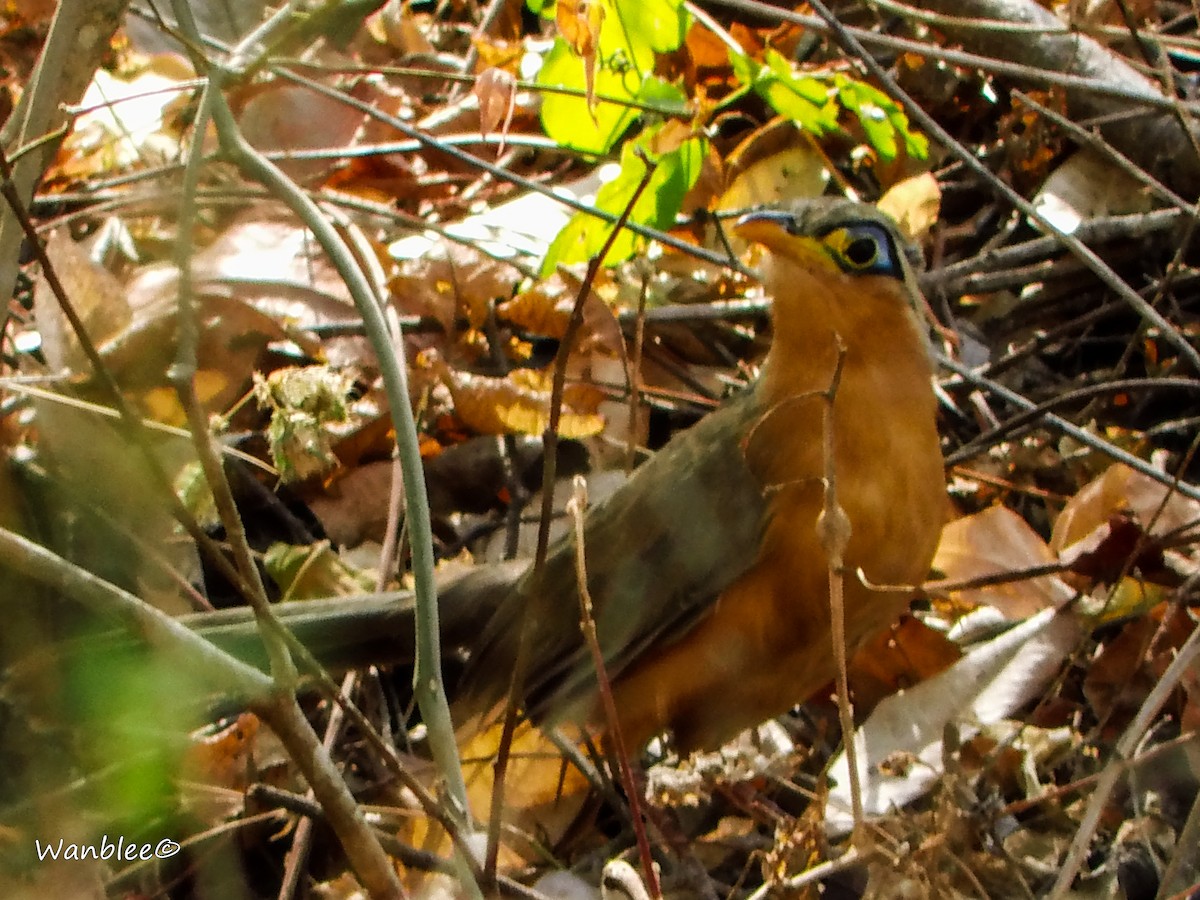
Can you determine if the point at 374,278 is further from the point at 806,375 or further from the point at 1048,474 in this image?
the point at 1048,474

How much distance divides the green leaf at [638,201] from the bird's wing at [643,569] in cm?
54

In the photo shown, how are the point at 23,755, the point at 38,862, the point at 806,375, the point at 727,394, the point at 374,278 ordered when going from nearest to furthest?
the point at 38,862, the point at 23,755, the point at 374,278, the point at 806,375, the point at 727,394

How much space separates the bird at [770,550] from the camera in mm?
→ 2734

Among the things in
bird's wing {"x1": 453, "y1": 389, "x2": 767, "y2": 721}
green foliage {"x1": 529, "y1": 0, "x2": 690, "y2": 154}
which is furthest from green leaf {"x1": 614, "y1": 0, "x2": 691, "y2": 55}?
bird's wing {"x1": 453, "y1": 389, "x2": 767, "y2": 721}

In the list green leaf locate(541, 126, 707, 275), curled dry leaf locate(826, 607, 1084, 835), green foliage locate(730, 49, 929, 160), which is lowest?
curled dry leaf locate(826, 607, 1084, 835)

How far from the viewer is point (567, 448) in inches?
148

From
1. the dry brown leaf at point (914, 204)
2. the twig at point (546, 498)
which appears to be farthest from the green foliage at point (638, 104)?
the twig at point (546, 498)

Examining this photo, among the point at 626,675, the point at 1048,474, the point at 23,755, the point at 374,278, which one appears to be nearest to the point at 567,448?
the point at 626,675

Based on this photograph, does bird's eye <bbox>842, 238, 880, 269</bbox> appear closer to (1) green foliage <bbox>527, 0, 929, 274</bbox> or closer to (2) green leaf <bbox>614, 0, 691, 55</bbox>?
(1) green foliage <bbox>527, 0, 929, 274</bbox>

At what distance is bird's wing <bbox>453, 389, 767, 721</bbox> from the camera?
9.30ft

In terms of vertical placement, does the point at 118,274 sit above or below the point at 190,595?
above

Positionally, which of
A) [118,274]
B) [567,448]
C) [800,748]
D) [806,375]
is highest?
[118,274]

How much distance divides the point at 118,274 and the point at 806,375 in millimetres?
2116

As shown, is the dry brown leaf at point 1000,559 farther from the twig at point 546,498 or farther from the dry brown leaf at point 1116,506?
the twig at point 546,498
